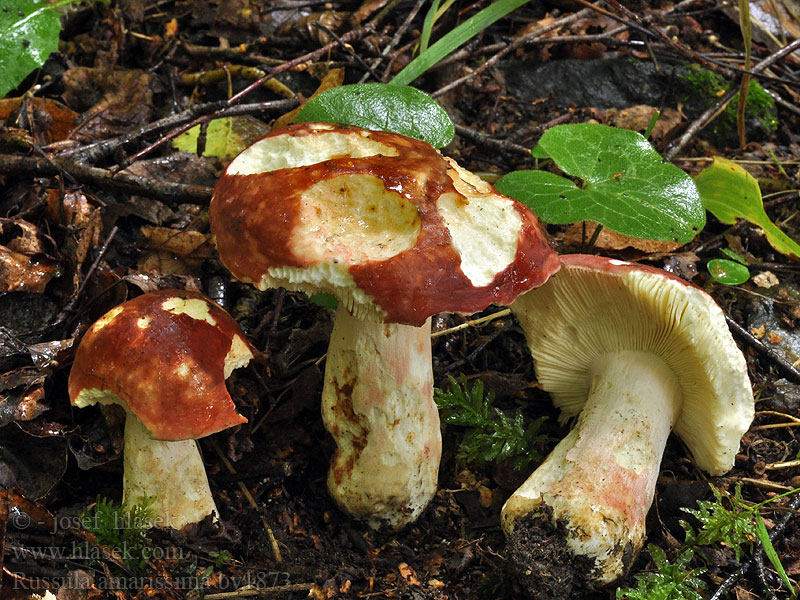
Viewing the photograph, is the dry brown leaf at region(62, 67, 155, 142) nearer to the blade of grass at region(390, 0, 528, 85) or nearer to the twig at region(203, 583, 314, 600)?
the blade of grass at region(390, 0, 528, 85)

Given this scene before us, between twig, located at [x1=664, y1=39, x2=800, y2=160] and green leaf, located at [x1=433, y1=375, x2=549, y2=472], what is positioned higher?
twig, located at [x1=664, y1=39, x2=800, y2=160]

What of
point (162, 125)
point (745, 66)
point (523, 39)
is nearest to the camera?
point (162, 125)

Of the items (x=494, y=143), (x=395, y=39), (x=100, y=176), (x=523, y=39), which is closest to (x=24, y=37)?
(x=100, y=176)

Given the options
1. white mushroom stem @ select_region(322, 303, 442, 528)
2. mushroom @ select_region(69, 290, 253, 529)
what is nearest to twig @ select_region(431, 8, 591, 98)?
white mushroom stem @ select_region(322, 303, 442, 528)

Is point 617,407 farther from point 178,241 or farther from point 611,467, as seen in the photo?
point 178,241

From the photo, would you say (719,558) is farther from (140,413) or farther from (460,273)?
(140,413)

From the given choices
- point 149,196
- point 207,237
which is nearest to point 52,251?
point 149,196
